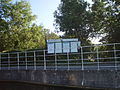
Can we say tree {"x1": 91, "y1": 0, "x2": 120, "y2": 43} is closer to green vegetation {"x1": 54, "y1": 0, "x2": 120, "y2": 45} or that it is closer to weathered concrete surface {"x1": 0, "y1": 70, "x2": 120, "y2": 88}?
green vegetation {"x1": 54, "y1": 0, "x2": 120, "y2": 45}

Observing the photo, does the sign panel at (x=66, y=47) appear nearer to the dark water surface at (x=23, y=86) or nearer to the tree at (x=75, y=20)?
the dark water surface at (x=23, y=86)

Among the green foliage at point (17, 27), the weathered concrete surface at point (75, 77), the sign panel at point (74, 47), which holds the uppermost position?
the green foliage at point (17, 27)

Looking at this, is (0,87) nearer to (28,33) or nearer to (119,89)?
(119,89)

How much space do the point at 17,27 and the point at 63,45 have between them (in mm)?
14328

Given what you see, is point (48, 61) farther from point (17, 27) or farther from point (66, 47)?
point (17, 27)

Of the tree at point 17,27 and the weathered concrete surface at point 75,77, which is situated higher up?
the tree at point 17,27

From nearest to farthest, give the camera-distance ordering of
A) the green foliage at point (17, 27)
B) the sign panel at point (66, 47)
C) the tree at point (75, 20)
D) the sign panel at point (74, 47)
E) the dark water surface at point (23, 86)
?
the dark water surface at point (23, 86) < the sign panel at point (74, 47) < the sign panel at point (66, 47) < the green foliage at point (17, 27) < the tree at point (75, 20)

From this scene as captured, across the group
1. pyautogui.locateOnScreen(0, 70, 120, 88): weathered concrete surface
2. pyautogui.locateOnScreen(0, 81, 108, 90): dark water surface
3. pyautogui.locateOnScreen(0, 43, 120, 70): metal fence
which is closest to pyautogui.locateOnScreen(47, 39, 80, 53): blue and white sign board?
pyautogui.locateOnScreen(0, 43, 120, 70): metal fence

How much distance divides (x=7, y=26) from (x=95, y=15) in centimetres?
1178

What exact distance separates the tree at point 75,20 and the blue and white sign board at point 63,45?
1616 cm

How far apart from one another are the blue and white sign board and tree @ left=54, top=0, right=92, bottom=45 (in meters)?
16.2

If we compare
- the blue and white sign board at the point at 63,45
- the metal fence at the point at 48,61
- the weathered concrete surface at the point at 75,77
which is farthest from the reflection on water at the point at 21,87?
the blue and white sign board at the point at 63,45

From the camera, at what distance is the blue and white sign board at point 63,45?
9688 millimetres

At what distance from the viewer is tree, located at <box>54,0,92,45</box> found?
2655cm
